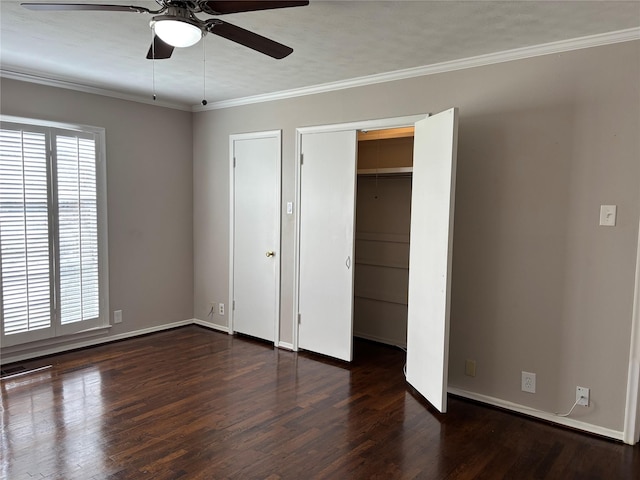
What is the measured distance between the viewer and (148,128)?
4.93m

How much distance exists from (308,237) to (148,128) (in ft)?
7.02

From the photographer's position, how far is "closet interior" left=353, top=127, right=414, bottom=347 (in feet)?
15.6

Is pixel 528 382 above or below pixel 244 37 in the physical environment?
below

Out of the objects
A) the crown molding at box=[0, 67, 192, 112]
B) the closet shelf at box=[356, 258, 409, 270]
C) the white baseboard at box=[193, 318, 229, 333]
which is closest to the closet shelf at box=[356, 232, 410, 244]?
the closet shelf at box=[356, 258, 409, 270]

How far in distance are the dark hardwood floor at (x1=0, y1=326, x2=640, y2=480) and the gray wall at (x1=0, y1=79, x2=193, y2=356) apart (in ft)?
3.23

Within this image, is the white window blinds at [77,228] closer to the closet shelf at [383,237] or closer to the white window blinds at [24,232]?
the white window blinds at [24,232]

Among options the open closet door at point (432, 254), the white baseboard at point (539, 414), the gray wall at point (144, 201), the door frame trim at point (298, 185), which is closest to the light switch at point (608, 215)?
the open closet door at point (432, 254)

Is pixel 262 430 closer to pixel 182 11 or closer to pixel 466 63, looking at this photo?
pixel 182 11

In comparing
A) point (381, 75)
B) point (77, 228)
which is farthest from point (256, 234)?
point (381, 75)

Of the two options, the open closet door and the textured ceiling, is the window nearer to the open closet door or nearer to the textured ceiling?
the textured ceiling

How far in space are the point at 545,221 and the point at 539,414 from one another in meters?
1.32

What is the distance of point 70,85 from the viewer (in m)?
4.26

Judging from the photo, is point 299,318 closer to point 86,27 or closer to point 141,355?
point 141,355

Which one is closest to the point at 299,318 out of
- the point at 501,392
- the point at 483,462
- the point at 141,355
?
the point at 141,355
